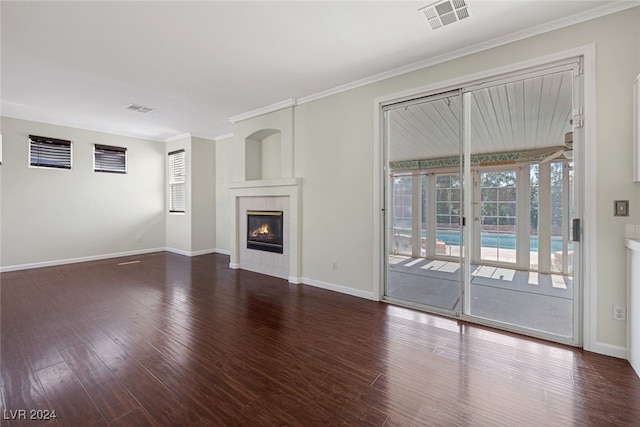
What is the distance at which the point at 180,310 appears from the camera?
343 centimetres

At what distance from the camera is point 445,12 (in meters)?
2.46

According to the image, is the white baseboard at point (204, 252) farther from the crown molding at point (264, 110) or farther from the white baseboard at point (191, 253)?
the crown molding at point (264, 110)

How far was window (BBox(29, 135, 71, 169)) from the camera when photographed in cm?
547

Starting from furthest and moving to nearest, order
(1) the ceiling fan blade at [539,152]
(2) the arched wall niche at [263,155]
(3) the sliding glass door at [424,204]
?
1. (2) the arched wall niche at [263,155]
2. (1) the ceiling fan blade at [539,152]
3. (3) the sliding glass door at [424,204]

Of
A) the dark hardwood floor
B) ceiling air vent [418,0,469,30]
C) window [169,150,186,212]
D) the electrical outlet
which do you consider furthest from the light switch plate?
window [169,150,186,212]

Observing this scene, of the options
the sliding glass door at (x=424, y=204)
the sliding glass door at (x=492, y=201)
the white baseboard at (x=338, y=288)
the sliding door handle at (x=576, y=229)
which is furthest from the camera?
the white baseboard at (x=338, y=288)

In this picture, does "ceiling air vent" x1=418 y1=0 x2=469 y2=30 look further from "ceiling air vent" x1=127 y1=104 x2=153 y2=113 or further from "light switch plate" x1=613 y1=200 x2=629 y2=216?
"ceiling air vent" x1=127 y1=104 x2=153 y2=113

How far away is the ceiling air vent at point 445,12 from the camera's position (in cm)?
236

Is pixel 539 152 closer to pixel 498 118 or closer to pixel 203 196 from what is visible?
pixel 498 118

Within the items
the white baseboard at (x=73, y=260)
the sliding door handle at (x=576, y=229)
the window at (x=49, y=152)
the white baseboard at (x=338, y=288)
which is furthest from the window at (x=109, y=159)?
the sliding door handle at (x=576, y=229)

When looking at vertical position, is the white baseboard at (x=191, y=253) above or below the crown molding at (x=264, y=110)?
below

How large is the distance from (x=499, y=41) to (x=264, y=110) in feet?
11.4

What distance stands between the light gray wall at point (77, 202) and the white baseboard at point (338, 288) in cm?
487

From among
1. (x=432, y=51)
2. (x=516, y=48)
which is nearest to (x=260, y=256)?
(x=432, y=51)
